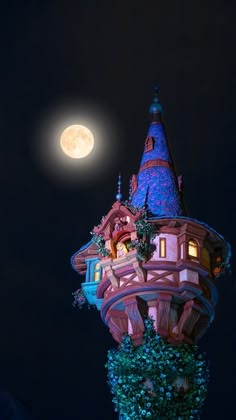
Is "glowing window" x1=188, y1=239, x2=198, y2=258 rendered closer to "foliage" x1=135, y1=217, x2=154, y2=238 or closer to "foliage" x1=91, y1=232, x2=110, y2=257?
"foliage" x1=135, y1=217, x2=154, y2=238

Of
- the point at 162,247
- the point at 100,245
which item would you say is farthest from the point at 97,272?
the point at 162,247

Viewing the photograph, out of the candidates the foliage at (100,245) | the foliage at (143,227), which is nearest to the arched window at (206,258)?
the foliage at (143,227)

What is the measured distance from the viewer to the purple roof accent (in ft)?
115

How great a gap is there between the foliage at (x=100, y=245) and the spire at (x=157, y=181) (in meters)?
2.65

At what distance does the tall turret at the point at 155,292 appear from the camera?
30.4 metres

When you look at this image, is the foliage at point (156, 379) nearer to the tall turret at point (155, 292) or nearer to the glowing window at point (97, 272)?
the tall turret at point (155, 292)

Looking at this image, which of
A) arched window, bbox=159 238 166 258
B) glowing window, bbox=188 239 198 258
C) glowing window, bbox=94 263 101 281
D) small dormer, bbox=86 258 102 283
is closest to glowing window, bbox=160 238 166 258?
arched window, bbox=159 238 166 258

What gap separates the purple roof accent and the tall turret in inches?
2.3

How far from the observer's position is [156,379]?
30156 millimetres

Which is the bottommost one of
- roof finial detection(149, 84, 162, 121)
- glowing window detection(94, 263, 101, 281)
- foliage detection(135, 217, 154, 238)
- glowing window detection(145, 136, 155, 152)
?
glowing window detection(94, 263, 101, 281)

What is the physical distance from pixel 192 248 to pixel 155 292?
3.07 m

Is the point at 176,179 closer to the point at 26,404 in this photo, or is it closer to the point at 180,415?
the point at 180,415

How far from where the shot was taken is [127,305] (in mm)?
32594

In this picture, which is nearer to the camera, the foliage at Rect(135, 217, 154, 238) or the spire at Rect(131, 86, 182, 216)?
the foliage at Rect(135, 217, 154, 238)
